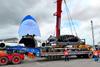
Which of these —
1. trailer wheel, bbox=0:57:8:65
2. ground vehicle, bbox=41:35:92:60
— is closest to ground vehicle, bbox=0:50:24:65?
trailer wheel, bbox=0:57:8:65

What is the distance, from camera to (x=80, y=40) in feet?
116

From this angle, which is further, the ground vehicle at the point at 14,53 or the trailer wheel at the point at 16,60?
the trailer wheel at the point at 16,60

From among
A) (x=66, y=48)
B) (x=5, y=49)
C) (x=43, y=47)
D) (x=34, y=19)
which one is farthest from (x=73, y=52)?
(x=5, y=49)

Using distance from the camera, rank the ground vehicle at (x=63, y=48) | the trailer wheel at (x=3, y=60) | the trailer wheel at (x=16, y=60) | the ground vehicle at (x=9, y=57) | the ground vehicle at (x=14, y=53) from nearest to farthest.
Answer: the trailer wheel at (x=3, y=60) → the ground vehicle at (x=9, y=57) → the ground vehicle at (x=14, y=53) → the trailer wheel at (x=16, y=60) → the ground vehicle at (x=63, y=48)

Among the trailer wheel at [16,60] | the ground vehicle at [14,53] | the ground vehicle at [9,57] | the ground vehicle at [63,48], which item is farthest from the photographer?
the ground vehicle at [63,48]

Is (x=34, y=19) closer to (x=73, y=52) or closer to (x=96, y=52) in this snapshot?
(x=73, y=52)

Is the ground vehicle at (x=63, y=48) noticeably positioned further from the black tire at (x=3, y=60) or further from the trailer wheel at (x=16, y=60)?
the black tire at (x=3, y=60)

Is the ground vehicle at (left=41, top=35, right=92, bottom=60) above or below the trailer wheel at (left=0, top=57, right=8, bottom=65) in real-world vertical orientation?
above

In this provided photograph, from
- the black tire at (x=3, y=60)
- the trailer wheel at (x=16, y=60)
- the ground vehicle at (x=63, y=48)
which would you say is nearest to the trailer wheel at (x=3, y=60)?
the black tire at (x=3, y=60)

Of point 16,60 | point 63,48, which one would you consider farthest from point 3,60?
point 63,48

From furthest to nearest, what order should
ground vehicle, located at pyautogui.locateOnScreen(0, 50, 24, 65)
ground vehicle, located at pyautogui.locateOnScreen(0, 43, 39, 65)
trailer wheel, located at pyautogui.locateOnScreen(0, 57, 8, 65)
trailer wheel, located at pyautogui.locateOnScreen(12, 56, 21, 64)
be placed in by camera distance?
trailer wheel, located at pyautogui.locateOnScreen(12, 56, 21, 64), ground vehicle, located at pyautogui.locateOnScreen(0, 43, 39, 65), ground vehicle, located at pyautogui.locateOnScreen(0, 50, 24, 65), trailer wheel, located at pyautogui.locateOnScreen(0, 57, 8, 65)

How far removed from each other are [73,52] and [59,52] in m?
2.05

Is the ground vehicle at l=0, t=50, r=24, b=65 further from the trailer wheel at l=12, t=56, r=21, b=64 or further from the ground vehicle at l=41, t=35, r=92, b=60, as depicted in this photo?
the ground vehicle at l=41, t=35, r=92, b=60

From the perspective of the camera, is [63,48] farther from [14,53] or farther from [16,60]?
[16,60]
